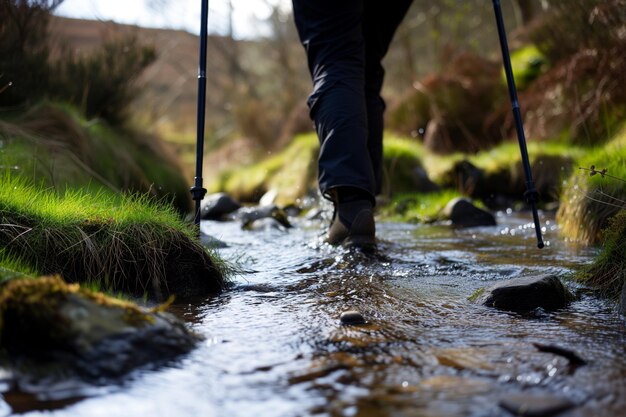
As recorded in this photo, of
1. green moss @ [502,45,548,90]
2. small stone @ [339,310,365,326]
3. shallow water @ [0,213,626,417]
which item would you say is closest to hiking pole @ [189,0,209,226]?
shallow water @ [0,213,626,417]

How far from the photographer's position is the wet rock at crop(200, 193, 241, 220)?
6.13 m

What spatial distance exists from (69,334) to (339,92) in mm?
1886

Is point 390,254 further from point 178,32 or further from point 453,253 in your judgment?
point 178,32

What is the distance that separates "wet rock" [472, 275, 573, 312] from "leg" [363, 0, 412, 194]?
1705 millimetres

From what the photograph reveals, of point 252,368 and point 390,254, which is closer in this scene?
point 252,368

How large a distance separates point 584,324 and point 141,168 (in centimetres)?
444

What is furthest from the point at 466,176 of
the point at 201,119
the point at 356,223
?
the point at 201,119

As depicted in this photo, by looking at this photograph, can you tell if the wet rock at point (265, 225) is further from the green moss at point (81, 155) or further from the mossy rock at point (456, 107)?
the mossy rock at point (456, 107)

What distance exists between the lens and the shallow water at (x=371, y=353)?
1.30 m

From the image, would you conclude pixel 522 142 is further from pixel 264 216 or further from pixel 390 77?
pixel 390 77

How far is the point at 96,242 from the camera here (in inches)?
90.7

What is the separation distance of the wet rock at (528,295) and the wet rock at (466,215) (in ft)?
9.05

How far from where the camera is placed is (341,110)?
9.84 feet

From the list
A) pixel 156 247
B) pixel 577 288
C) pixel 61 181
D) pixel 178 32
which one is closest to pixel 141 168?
pixel 61 181
